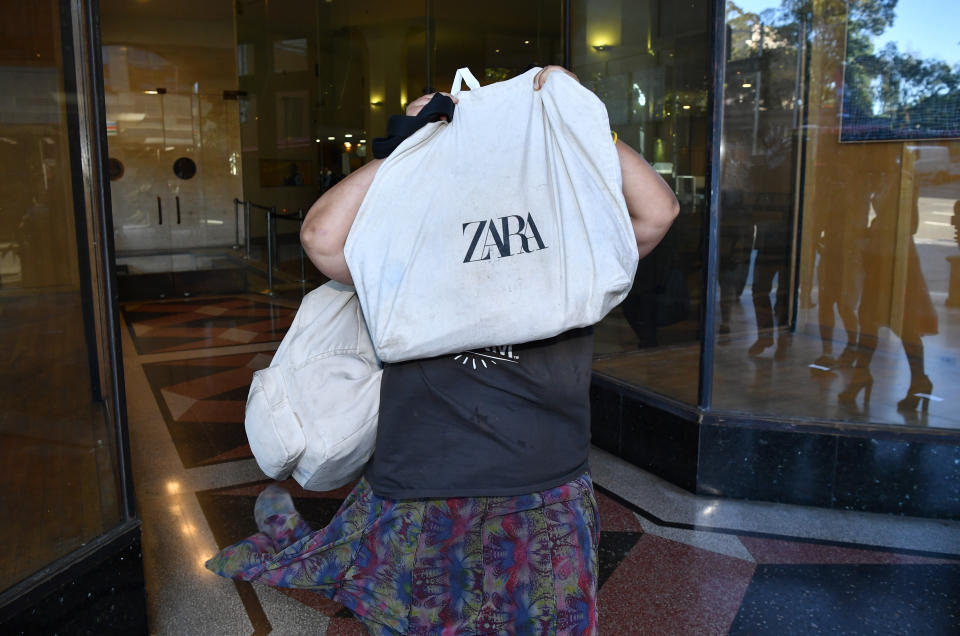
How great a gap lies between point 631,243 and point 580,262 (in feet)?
0.33

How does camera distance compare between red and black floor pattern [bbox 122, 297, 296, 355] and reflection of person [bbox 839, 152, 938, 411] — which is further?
red and black floor pattern [bbox 122, 297, 296, 355]

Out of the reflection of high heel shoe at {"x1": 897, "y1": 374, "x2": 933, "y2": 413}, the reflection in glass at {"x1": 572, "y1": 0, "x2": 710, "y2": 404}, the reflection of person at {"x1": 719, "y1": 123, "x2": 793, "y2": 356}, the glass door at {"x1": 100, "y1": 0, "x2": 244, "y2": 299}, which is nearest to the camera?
the reflection of high heel shoe at {"x1": 897, "y1": 374, "x2": 933, "y2": 413}

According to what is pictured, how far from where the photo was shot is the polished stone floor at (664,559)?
7.54 feet

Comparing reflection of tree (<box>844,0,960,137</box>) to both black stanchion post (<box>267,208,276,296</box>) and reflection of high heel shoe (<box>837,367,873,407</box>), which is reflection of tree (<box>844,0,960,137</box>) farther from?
black stanchion post (<box>267,208,276,296</box>)

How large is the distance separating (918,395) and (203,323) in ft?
19.6

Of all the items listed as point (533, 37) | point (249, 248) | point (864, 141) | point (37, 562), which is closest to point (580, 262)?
point (37, 562)

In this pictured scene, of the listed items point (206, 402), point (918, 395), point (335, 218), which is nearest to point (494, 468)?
point (335, 218)

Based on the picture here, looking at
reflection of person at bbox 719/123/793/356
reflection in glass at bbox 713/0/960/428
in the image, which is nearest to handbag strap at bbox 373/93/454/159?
reflection in glass at bbox 713/0/960/428

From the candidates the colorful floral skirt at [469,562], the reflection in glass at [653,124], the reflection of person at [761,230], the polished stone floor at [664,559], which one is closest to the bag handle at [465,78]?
the colorful floral skirt at [469,562]

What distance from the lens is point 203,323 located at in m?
7.30

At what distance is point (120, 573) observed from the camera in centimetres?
208

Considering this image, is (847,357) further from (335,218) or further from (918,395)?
(335,218)

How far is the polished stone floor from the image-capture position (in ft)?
7.54

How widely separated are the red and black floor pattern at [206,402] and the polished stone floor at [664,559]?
19mm
